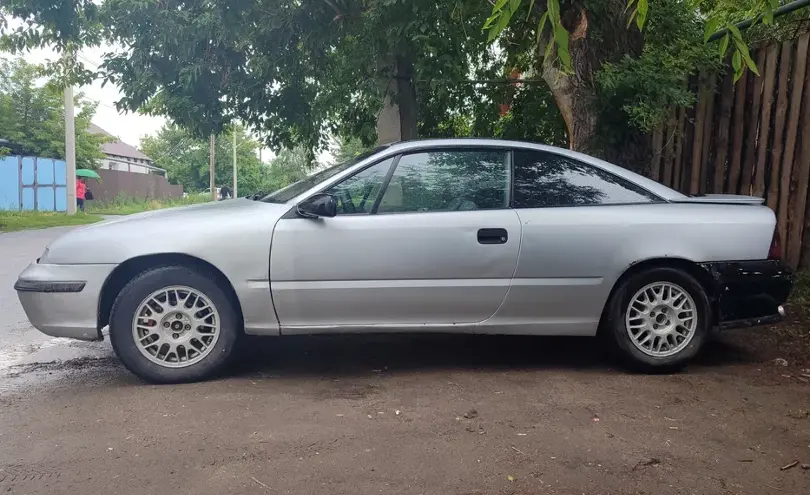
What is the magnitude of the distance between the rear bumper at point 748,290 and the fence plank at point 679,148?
11.0 ft

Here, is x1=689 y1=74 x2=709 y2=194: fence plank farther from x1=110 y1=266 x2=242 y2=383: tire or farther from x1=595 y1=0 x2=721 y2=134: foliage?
x1=110 y1=266 x2=242 y2=383: tire

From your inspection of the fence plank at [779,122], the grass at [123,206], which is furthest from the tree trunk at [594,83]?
the grass at [123,206]

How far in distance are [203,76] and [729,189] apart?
6569 mm

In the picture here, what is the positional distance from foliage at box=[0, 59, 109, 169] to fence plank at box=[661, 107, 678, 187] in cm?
2879

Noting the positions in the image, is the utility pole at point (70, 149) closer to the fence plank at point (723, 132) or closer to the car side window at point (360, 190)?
the car side window at point (360, 190)

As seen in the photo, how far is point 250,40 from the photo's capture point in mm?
7969

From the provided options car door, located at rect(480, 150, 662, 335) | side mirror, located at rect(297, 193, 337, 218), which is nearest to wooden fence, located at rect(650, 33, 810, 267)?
car door, located at rect(480, 150, 662, 335)

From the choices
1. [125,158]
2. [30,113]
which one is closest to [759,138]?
[30,113]

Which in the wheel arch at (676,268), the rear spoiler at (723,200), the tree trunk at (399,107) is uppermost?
the tree trunk at (399,107)

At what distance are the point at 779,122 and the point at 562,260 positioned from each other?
3.40 m

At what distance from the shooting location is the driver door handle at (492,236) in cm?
408

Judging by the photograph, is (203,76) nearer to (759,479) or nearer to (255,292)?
(255,292)

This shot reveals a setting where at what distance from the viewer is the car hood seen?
3881mm

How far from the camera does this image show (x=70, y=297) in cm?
385
